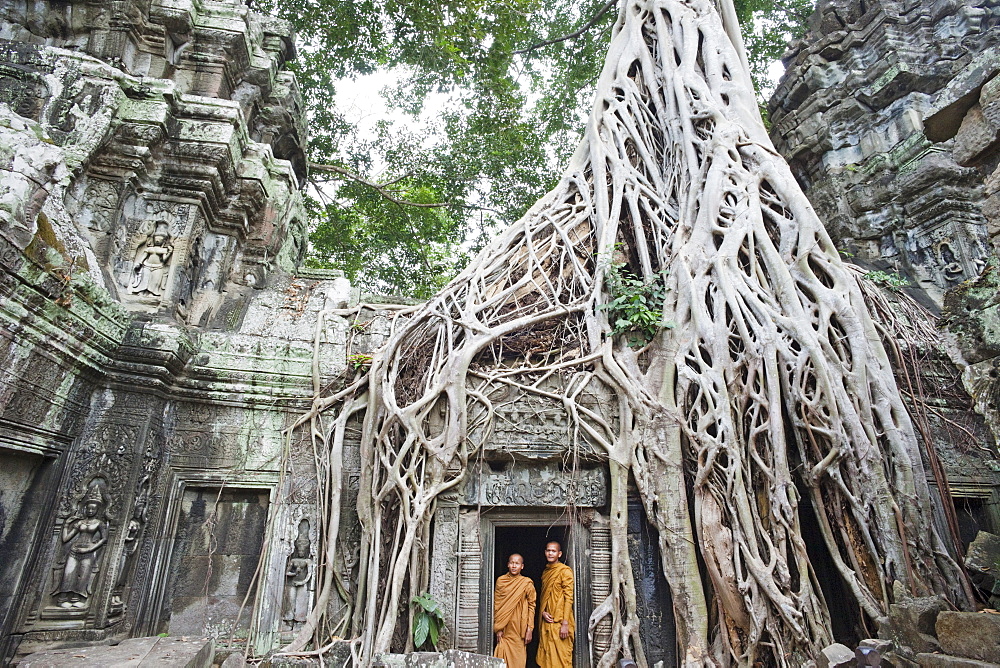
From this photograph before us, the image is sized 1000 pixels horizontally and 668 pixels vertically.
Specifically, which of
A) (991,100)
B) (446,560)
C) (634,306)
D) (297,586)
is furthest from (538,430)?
(991,100)

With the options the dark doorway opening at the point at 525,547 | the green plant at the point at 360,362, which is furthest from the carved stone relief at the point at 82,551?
the dark doorway opening at the point at 525,547

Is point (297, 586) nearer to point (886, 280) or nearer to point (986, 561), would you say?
point (986, 561)

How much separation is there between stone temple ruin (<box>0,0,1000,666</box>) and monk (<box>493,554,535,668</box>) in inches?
11.1

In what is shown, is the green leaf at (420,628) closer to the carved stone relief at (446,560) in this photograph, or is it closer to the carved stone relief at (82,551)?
the carved stone relief at (446,560)

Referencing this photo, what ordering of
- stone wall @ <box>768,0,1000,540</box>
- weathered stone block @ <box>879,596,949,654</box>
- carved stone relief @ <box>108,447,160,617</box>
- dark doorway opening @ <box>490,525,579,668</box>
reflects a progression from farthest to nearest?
dark doorway opening @ <box>490,525,579,668</box>
stone wall @ <box>768,0,1000,540</box>
carved stone relief @ <box>108,447,160,617</box>
weathered stone block @ <box>879,596,949,654</box>

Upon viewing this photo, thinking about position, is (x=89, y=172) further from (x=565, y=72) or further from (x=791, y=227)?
(x=565, y=72)

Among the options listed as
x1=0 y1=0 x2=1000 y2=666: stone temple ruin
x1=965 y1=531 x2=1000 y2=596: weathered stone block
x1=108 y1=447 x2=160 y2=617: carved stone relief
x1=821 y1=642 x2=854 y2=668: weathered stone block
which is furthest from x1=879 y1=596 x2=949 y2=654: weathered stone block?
x1=108 y1=447 x2=160 y2=617: carved stone relief

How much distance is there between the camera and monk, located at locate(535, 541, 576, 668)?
13.0 ft

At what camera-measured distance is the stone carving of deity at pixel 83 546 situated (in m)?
3.34

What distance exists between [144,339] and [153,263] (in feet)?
2.63

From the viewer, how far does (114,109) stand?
13.2 feet

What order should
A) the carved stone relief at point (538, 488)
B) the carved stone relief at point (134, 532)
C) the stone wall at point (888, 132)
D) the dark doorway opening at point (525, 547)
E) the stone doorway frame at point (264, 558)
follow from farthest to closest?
the stone wall at point (888, 132) → the dark doorway opening at point (525, 547) → the carved stone relief at point (538, 488) → the stone doorway frame at point (264, 558) → the carved stone relief at point (134, 532)

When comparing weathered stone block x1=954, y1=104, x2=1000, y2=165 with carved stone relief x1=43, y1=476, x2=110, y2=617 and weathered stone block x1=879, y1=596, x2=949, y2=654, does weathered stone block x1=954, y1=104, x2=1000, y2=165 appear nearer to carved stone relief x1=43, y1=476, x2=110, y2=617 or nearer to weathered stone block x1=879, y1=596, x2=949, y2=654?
weathered stone block x1=879, y1=596, x2=949, y2=654

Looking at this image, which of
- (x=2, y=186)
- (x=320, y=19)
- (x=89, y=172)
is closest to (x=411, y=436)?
(x=2, y=186)
